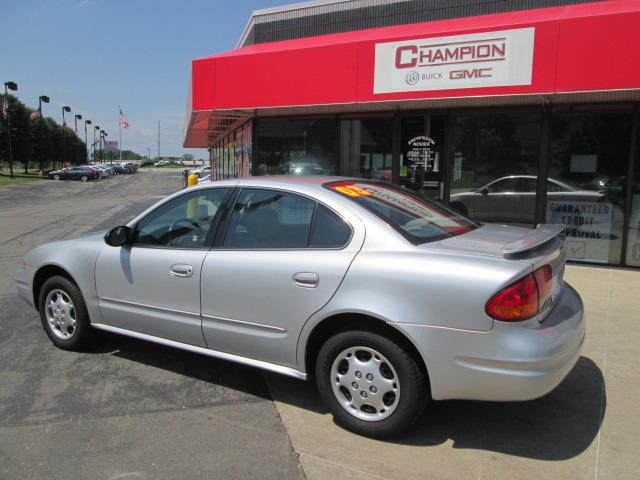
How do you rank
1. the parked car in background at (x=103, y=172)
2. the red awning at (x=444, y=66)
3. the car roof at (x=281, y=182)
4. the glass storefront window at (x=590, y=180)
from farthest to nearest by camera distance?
the parked car in background at (x=103, y=172), the glass storefront window at (x=590, y=180), the red awning at (x=444, y=66), the car roof at (x=281, y=182)

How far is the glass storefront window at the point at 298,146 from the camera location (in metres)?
10.4

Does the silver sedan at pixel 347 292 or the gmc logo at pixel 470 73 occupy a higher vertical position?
the gmc logo at pixel 470 73

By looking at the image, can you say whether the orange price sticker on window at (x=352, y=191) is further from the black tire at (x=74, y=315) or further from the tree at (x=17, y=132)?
the tree at (x=17, y=132)

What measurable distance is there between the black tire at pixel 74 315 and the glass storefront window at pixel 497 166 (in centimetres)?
631

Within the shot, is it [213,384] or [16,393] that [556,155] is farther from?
[16,393]

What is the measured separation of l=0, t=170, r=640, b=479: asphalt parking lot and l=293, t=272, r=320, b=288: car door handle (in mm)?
922

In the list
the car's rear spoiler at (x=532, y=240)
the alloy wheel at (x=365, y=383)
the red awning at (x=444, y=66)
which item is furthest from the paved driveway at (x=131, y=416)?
the red awning at (x=444, y=66)

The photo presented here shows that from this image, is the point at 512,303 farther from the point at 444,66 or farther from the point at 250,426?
the point at 444,66

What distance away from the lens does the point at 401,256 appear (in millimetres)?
3156

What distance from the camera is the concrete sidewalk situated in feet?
9.75

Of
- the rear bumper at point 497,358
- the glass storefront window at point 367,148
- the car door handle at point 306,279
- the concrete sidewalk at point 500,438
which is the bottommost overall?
the concrete sidewalk at point 500,438

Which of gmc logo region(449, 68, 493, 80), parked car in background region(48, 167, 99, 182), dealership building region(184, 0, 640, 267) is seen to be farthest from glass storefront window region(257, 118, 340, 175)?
parked car in background region(48, 167, 99, 182)

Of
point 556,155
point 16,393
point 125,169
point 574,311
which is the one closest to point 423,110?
point 556,155

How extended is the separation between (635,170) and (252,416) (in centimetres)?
695
